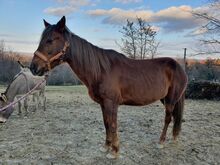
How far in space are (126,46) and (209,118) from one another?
9.60 m

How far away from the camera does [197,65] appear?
69.3 feet

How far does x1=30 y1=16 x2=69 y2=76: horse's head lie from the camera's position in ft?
11.8

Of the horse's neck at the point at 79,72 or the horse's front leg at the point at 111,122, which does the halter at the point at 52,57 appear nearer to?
the horse's neck at the point at 79,72

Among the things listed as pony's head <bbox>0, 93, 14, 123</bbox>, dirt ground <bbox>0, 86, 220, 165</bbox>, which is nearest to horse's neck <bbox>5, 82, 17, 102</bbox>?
pony's head <bbox>0, 93, 14, 123</bbox>

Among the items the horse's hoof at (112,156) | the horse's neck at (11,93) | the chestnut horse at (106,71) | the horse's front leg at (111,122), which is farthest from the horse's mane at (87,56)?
the horse's neck at (11,93)

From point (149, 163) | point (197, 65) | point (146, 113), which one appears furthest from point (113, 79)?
point (197, 65)

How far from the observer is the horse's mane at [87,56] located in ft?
12.6

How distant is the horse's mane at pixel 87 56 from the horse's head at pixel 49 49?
0.46 feet

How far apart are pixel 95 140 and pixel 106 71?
173cm

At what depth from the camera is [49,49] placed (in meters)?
3.62

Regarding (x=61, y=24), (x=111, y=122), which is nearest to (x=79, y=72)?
(x=61, y=24)

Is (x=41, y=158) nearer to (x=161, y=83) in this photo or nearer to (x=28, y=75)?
(x=161, y=83)

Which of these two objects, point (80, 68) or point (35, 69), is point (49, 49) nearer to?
point (35, 69)

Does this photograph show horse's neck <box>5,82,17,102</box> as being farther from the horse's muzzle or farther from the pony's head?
the horse's muzzle
